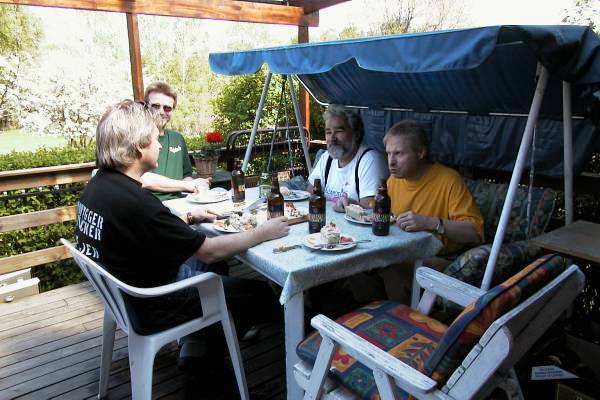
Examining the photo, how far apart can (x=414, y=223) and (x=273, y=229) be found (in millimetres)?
675

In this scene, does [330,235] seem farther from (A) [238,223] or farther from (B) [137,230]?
(B) [137,230]

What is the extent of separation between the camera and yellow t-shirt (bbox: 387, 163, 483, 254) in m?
2.31

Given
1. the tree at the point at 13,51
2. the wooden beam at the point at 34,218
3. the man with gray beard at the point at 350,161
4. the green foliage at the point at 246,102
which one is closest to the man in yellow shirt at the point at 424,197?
the man with gray beard at the point at 350,161

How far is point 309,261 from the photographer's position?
1.70m

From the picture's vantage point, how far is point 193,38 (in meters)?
14.1

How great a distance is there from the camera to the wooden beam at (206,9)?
3549mm

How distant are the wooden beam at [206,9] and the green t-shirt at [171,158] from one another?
135 cm

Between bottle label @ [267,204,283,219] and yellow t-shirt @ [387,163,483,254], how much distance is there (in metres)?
0.81

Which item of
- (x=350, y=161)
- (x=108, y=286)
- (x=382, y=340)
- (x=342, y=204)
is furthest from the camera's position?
(x=350, y=161)

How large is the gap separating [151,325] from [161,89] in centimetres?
191

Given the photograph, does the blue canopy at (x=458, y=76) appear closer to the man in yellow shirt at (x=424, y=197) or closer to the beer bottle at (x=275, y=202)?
the man in yellow shirt at (x=424, y=197)

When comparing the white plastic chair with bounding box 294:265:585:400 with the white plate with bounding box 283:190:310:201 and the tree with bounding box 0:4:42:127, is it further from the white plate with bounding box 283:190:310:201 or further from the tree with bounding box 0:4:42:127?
the tree with bounding box 0:4:42:127

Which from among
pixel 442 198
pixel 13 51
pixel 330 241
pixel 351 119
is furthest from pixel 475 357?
pixel 13 51

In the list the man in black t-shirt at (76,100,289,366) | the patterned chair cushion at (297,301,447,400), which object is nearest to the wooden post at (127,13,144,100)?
the man in black t-shirt at (76,100,289,366)
